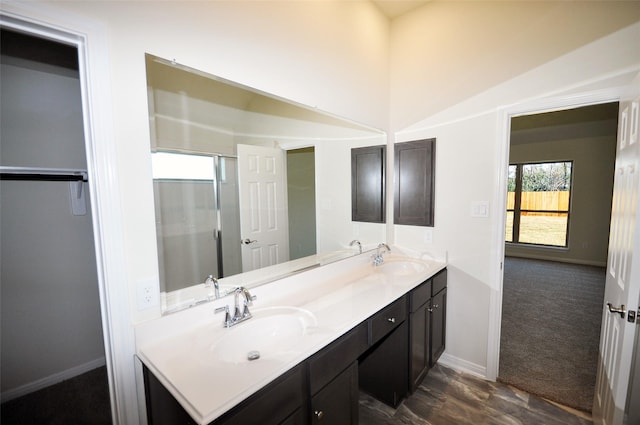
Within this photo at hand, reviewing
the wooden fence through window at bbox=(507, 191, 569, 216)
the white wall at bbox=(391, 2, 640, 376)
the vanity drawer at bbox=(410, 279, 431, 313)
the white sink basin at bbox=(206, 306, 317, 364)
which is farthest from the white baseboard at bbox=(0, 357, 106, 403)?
the wooden fence through window at bbox=(507, 191, 569, 216)

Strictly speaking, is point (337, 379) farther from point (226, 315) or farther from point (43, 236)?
point (43, 236)

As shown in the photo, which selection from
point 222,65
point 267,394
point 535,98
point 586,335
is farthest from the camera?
point 586,335

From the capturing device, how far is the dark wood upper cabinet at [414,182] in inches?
94.2

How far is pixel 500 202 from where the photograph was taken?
2072mm

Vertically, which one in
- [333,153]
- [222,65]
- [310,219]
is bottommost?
[310,219]

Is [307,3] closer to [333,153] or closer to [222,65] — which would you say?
Result: [222,65]

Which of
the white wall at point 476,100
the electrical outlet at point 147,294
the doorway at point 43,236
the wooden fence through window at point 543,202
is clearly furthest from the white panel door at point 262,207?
the wooden fence through window at point 543,202

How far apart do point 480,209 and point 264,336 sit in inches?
73.3

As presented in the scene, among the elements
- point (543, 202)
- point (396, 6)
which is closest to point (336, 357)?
point (396, 6)

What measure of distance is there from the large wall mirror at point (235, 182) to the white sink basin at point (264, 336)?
25 cm

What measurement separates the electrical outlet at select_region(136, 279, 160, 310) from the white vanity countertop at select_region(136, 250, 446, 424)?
74 millimetres

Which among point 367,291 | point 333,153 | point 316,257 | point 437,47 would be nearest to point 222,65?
point 333,153

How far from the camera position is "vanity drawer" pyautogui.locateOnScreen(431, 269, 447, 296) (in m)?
2.13

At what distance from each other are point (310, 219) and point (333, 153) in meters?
0.60
